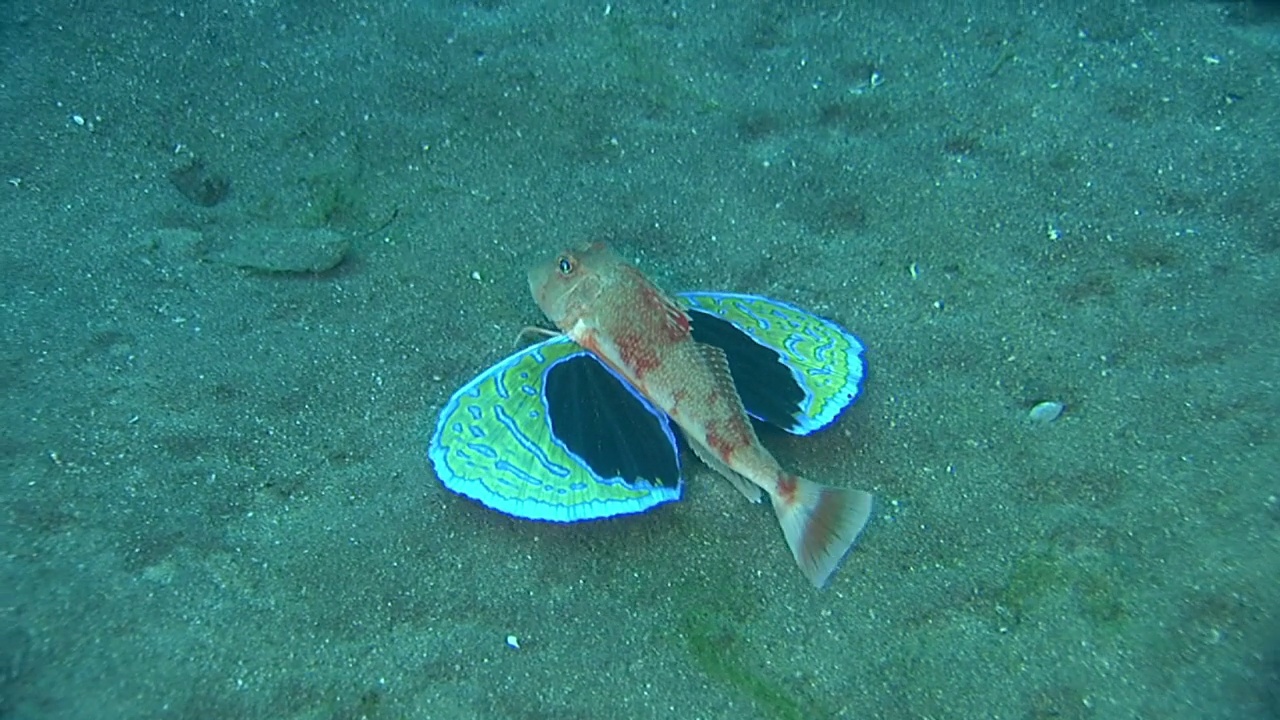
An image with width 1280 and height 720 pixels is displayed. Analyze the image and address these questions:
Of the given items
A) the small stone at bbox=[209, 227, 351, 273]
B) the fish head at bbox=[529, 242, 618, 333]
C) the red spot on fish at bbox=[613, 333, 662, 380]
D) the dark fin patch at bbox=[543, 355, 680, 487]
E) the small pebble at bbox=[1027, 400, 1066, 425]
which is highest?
the fish head at bbox=[529, 242, 618, 333]

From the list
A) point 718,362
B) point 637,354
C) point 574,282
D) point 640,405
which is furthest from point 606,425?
point 574,282

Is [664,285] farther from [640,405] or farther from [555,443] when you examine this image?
[555,443]

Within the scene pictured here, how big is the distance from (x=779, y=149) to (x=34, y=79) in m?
4.79

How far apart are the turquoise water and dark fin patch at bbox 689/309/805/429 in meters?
0.30

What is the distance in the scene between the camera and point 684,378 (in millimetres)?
3344

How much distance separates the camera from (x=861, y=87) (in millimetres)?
5555

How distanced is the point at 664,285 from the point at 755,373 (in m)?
1.13

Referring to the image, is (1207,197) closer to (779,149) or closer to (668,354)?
(779,149)

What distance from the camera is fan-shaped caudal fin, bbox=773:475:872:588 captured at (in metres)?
3.06

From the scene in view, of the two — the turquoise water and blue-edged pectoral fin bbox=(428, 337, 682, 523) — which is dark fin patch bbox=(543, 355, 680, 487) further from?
the turquoise water

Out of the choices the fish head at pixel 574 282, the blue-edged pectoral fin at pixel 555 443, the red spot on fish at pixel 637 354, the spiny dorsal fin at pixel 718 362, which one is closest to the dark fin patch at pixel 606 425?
the blue-edged pectoral fin at pixel 555 443

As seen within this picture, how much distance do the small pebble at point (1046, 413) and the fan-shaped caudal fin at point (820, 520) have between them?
4.10 feet

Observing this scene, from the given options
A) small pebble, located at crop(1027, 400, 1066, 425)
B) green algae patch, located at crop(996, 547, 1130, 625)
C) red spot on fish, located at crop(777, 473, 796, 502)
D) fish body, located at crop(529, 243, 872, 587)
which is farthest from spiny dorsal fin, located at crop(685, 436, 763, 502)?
small pebble, located at crop(1027, 400, 1066, 425)

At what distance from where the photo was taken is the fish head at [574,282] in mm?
3619
